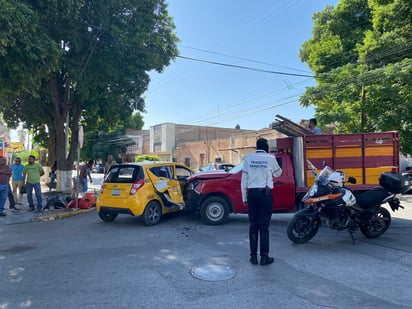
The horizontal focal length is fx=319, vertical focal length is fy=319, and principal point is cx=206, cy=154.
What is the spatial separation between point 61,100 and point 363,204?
14.6 meters

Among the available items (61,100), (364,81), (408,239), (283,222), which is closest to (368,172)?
(408,239)

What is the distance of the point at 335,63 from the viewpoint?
730 inches

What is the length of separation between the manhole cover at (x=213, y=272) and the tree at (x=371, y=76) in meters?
12.7

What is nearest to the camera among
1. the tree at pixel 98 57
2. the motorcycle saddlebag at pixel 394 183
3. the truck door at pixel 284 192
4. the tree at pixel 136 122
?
the motorcycle saddlebag at pixel 394 183

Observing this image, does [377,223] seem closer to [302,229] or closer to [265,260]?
[302,229]

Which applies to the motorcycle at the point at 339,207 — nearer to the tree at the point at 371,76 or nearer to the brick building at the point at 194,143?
the tree at the point at 371,76

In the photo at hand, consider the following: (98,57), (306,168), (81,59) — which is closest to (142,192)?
(306,168)

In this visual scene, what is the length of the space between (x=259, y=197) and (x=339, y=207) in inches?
78.5

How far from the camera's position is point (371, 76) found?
50.1 feet

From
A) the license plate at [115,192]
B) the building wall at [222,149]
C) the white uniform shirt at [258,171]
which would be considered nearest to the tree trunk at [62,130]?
the license plate at [115,192]

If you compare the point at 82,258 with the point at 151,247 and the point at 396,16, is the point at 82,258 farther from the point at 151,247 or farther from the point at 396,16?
the point at 396,16

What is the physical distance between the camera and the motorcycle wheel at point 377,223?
649 cm

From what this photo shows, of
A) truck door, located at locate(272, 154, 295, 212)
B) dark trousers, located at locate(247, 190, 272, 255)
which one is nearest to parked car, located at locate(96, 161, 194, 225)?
truck door, located at locate(272, 154, 295, 212)

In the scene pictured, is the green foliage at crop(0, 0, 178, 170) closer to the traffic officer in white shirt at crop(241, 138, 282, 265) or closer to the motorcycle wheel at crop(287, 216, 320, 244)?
the traffic officer in white shirt at crop(241, 138, 282, 265)
